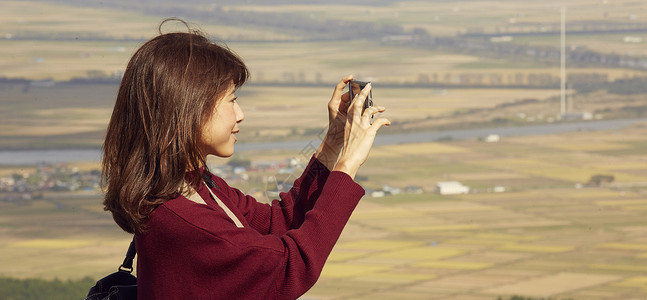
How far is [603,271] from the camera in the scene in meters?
42.6

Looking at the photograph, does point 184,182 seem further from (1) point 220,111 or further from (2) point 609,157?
(2) point 609,157

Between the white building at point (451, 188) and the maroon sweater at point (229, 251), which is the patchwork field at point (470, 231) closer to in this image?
the white building at point (451, 188)

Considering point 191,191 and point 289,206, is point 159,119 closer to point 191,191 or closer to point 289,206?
point 191,191

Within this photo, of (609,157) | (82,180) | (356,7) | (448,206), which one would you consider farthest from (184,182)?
(356,7)

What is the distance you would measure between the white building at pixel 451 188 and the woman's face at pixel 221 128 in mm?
56834

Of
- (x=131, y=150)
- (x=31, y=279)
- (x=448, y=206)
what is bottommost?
(x=448, y=206)

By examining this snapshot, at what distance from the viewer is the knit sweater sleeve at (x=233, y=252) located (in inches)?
76.5

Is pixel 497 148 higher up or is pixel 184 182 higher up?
pixel 184 182

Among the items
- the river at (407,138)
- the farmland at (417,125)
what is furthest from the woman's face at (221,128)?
the river at (407,138)

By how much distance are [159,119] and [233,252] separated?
32cm

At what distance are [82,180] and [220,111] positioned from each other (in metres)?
59.8

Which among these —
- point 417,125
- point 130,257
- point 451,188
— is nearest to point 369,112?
point 130,257

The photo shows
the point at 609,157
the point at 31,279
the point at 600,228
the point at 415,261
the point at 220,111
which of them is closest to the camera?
the point at 220,111

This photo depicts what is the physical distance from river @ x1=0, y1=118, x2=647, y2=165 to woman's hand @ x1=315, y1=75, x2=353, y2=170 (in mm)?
60775
